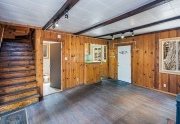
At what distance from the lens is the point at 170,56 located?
4094 mm

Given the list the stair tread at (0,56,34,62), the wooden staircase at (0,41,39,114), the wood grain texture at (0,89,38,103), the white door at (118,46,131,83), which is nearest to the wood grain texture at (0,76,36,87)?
the wooden staircase at (0,41,39,114)

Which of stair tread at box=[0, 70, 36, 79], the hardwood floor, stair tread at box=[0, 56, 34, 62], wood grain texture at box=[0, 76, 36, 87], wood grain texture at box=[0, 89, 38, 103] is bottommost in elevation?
the hardwood floor

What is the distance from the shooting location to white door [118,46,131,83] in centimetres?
546

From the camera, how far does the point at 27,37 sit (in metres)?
5.03

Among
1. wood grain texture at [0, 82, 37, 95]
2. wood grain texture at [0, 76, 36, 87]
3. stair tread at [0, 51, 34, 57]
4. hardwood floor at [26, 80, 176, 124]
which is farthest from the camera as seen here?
stair tread at [0, 51, 34, 57]

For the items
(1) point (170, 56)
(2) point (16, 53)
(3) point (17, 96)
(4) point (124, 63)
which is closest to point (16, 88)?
(3) point (17, 96)

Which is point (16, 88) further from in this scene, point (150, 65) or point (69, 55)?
point (150, 65)

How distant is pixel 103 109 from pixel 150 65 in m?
3.14

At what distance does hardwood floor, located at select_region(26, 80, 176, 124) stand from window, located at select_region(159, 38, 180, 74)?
1.07 metres

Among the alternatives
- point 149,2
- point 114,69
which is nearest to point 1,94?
point 149,2

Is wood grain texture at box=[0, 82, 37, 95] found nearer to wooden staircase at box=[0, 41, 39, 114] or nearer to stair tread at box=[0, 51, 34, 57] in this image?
wooden staircase at box=[0, 41, 39, 114]

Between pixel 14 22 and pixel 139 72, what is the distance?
213 inches

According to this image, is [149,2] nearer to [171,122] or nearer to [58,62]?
[171,122]

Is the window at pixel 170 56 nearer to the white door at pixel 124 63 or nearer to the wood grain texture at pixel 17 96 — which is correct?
the white door at pixel 124 63
